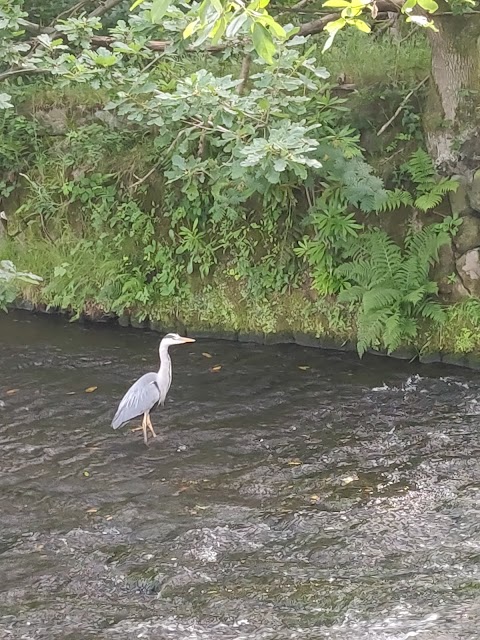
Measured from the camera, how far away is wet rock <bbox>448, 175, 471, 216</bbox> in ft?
25.4

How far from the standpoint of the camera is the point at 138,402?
6484 millimetres

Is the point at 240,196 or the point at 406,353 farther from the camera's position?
the point at 240,196

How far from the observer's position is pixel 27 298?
10.3 m

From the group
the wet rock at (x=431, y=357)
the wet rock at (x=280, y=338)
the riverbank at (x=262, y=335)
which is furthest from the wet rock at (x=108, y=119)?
the wet rock at (x=431, y=357)

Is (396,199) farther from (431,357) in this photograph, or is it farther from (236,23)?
(236,23)

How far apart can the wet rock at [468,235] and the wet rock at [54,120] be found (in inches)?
220

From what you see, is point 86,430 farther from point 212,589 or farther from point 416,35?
point 416,35

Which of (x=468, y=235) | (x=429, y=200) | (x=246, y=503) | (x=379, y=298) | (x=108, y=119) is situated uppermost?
(x=108, y=119)

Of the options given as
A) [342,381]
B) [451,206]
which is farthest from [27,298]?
[451,206]

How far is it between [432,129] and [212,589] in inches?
211

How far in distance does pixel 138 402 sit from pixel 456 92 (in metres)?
4.27

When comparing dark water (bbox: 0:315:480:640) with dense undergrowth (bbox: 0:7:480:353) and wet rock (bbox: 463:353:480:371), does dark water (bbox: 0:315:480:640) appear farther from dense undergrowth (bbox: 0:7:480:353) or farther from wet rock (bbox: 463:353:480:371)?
dense undergrowth (bbox: 0:7:480:353)

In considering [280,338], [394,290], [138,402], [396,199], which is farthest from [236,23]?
[280,338]

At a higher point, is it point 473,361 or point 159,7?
point 159,7
